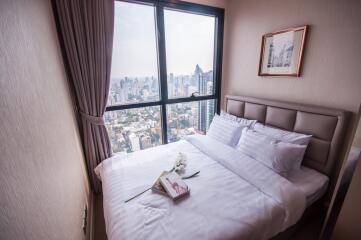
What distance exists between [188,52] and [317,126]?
6.32ft

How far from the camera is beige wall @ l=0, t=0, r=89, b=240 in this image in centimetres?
55

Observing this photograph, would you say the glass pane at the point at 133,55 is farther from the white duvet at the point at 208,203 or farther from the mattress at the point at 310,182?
the mattress at the point at 310,182

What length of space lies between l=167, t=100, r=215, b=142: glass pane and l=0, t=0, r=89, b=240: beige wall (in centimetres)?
167

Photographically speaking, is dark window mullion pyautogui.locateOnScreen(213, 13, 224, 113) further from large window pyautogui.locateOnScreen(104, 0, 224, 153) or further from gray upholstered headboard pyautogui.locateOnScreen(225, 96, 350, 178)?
gray upholstered headboard pyautogui.locateOnScreen(225, 96, 350, 178)

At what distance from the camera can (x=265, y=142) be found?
1.71 m

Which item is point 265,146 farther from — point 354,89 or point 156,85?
point 156,85

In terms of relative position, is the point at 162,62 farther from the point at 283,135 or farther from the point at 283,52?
the point at 283,135

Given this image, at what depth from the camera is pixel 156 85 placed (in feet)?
8.01

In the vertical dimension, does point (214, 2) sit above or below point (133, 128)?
above

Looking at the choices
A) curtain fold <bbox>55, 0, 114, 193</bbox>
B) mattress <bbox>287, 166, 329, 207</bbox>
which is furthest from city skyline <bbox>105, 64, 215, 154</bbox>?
mattress <bbox>287, 166, 329, 207</bbox>

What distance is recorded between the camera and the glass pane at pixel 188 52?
238 centimetres

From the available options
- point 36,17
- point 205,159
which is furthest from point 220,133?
point 36,17

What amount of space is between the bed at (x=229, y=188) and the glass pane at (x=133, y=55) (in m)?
0.87

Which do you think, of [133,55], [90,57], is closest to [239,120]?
[133,55]
